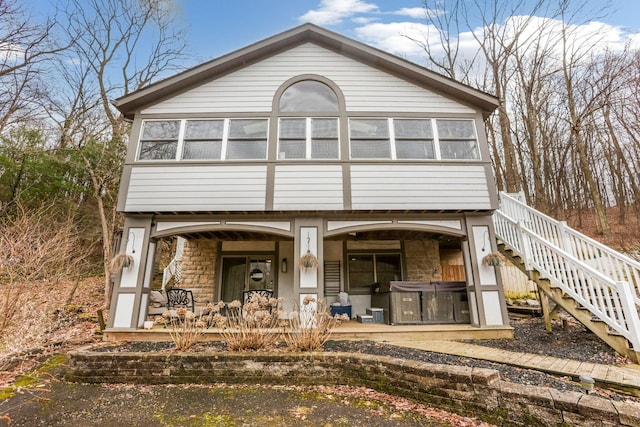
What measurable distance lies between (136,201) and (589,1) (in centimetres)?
2025

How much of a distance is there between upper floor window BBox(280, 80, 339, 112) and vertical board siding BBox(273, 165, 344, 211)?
166cm

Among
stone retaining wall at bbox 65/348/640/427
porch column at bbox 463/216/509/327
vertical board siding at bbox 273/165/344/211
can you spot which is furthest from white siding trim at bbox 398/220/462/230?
stone retaining wall at bbox 65/348/640/427

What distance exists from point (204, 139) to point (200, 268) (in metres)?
4.09

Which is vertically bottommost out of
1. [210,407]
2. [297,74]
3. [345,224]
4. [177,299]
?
[210,407]

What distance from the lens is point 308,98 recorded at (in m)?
7.83

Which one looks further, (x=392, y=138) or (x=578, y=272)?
(x=392, y=138)

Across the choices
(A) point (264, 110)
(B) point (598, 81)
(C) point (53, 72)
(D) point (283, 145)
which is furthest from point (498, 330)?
(C) point (53, 72)

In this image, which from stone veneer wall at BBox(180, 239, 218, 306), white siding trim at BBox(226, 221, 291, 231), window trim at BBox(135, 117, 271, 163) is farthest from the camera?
stone veneer wall at BBox(180, 239, 218, 306)

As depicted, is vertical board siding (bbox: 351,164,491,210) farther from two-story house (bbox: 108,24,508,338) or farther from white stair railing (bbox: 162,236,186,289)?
white stair railing (bbox: 162,236,186,289)

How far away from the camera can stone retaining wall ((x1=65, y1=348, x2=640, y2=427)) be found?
2699 mm

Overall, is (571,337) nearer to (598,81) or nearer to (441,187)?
(441,187)

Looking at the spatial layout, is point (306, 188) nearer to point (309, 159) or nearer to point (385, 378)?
point (309, 159)

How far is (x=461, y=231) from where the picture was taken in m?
7.07

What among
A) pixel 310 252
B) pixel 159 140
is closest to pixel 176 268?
pixel 159 140
